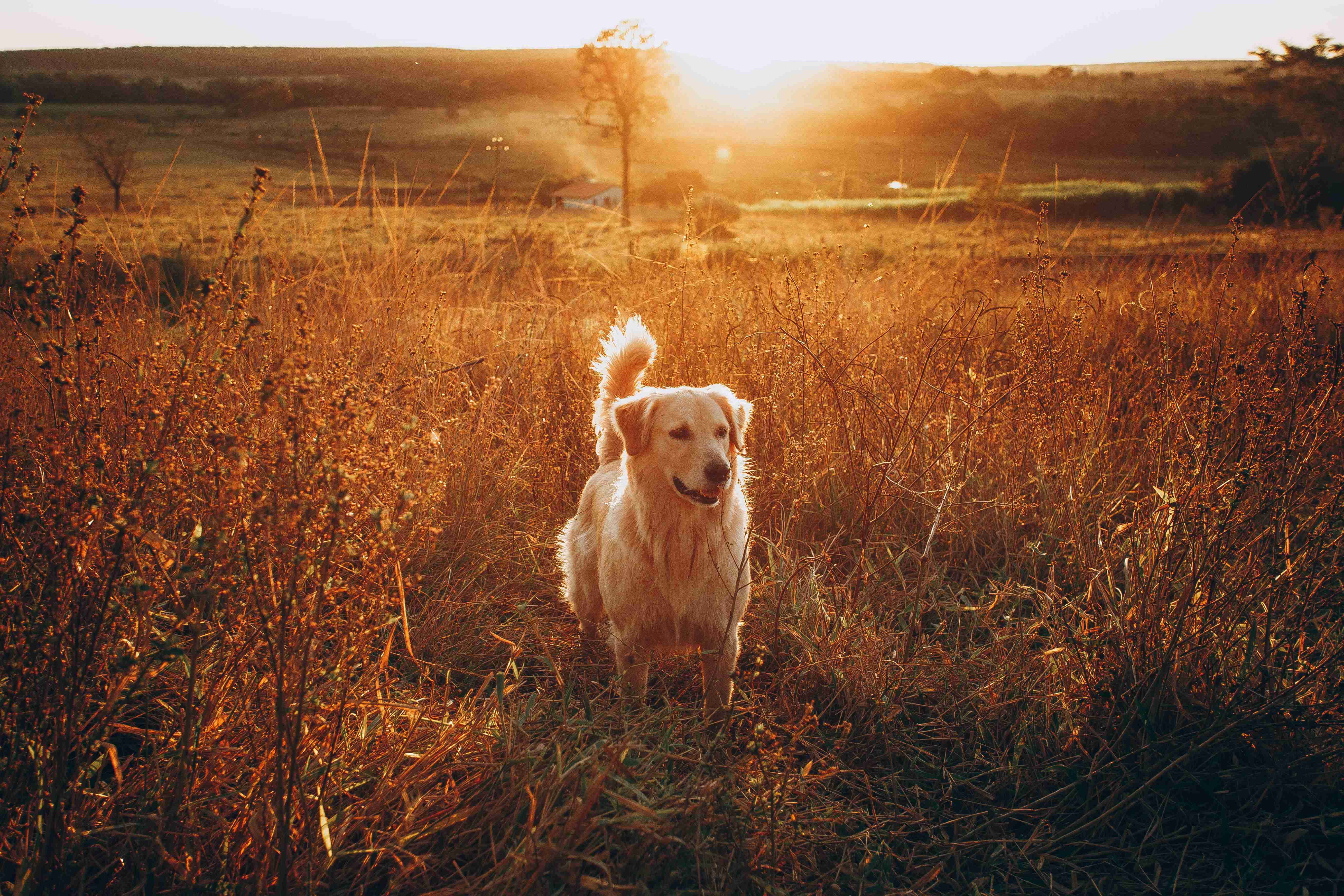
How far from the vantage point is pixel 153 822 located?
1561mm

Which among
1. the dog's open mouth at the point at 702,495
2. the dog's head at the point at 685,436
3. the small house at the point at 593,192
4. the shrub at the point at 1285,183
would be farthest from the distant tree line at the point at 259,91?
the shrub at the point at 1285,183

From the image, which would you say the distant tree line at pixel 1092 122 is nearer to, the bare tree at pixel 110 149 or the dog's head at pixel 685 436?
the bare tree at pixel 110 149

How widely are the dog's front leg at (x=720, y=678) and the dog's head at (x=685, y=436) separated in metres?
0.48

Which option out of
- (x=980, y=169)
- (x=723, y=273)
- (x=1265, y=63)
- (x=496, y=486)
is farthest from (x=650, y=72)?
(x=496, y=486)

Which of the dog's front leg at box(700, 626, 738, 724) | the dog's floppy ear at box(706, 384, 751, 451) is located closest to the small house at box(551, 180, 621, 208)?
the dog's floppy ear at box(706, 384, 751, 451)

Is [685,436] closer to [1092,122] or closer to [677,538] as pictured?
[677,538]

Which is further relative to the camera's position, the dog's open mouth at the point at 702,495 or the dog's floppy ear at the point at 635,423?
the dog's floppy ear at the point at 635,423

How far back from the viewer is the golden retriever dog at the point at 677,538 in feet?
7.99

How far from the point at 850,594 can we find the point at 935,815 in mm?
942

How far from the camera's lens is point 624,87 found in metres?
32.2

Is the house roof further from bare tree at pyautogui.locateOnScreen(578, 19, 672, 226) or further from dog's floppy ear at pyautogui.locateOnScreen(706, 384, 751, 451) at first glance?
dog's floppy ear at pyautogui.locateOnScreen(706, 384, 751, 451)

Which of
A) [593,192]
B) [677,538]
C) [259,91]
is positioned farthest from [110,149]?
[593,192]

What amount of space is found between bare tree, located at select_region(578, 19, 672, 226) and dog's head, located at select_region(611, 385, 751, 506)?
29402 mm

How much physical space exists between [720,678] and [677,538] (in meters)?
0.51
